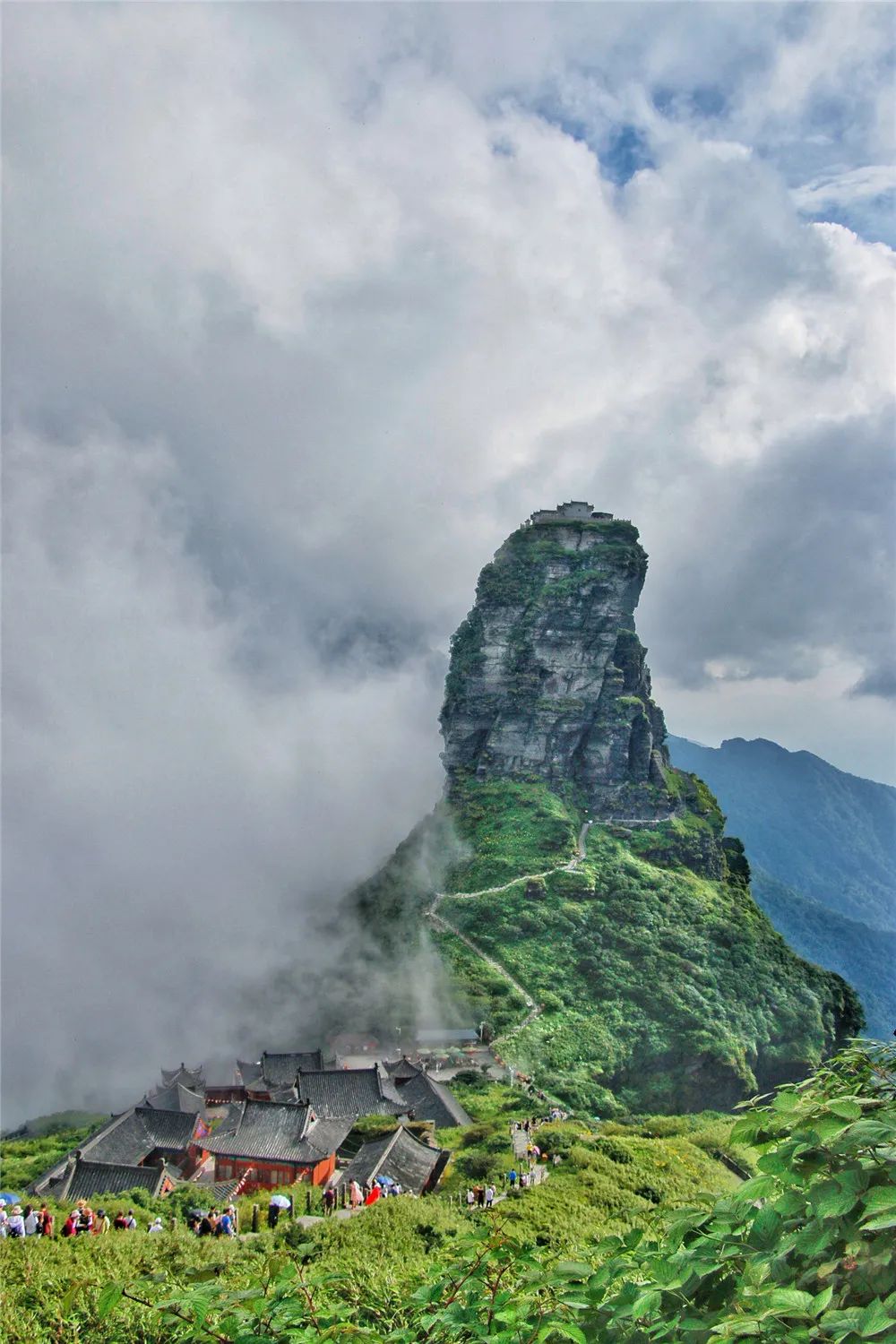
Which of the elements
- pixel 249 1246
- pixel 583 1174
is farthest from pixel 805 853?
pixel 249 1246

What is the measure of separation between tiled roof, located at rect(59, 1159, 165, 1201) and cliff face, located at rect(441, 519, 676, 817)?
37685mm

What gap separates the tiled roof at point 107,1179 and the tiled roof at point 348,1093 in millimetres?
9157

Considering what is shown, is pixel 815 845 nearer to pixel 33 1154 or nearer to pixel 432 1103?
pixel 432 1103

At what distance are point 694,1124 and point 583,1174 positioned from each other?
15.5 meters

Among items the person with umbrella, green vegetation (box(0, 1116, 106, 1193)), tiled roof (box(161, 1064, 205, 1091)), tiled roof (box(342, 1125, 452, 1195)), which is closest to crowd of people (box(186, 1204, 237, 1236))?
the person with umbrella

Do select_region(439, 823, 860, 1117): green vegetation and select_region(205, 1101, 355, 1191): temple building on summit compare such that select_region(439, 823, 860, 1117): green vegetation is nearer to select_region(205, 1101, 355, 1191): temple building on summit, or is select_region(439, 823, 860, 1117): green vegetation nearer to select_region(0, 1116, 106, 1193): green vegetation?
select_region(205, 1101, 355, 1191): temple building on summit

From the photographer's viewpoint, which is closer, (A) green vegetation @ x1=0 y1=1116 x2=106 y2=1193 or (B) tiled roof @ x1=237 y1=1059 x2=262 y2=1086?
(A) green vegetation @ x1=0 y1=1116 x2=106 y2=1193

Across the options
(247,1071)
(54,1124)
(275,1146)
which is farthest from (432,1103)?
(54,1124)

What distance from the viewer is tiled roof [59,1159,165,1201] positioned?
2284 cm

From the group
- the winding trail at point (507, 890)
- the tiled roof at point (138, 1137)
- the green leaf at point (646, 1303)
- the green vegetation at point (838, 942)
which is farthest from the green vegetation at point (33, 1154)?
the green vegetation at point (838, 942)

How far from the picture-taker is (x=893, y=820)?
14275 centimetres

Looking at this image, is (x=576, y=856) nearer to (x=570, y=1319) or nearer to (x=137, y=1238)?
Answer: (x=137, y=1238)

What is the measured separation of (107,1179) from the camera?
23.5 meters

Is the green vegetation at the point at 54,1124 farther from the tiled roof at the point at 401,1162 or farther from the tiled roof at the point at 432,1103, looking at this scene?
the tiled roof at the point at 401,1162
